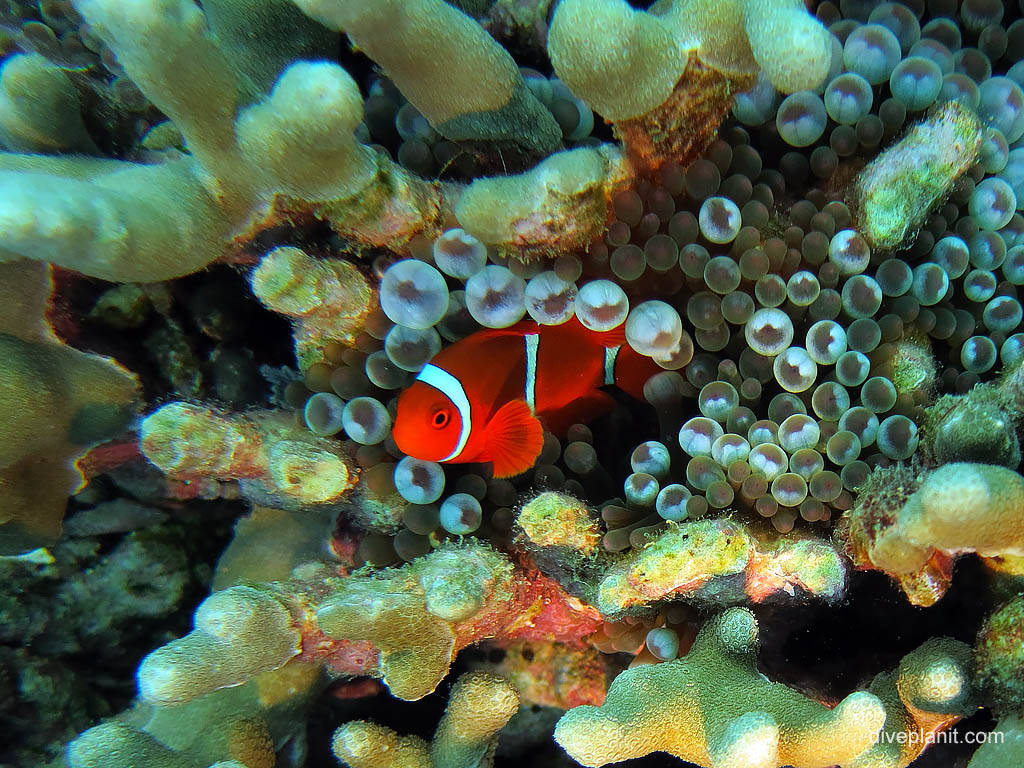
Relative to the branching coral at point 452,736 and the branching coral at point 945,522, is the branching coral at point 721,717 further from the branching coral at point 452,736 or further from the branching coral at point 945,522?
the branching coral at point 452,736

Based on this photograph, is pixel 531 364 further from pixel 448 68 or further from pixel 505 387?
pixel 448 68

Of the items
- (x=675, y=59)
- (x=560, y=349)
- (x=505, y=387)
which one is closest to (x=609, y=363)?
(x=560, y=349)

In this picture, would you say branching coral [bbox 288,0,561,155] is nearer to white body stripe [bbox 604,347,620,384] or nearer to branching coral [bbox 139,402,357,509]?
white body stripe [bbox 604,347,620,384]

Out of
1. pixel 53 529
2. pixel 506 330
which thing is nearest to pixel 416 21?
pixel 506 330

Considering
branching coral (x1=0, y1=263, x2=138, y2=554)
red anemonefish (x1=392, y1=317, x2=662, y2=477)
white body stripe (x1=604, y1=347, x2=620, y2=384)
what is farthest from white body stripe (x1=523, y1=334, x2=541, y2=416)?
branching coral (x1=0, y1=263, x2=138, y2=554)

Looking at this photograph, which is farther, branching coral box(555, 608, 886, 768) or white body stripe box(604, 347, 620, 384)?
white body stripe box(604, 347, 620, 384)

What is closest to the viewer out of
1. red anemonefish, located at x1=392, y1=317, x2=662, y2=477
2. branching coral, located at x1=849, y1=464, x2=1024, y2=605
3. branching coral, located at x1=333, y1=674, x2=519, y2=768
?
branching coral, located at x1=849, y1=464, x2=1024, y2=605

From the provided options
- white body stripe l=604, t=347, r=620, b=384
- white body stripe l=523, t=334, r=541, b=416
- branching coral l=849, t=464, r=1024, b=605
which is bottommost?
white body stripe l=523, t=334, r=541, b=416

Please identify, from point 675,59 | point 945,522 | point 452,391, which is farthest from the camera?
point 452,391

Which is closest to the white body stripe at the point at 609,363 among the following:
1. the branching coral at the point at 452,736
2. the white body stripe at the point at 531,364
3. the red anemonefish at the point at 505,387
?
the red anemonefish at the point at 505,387
